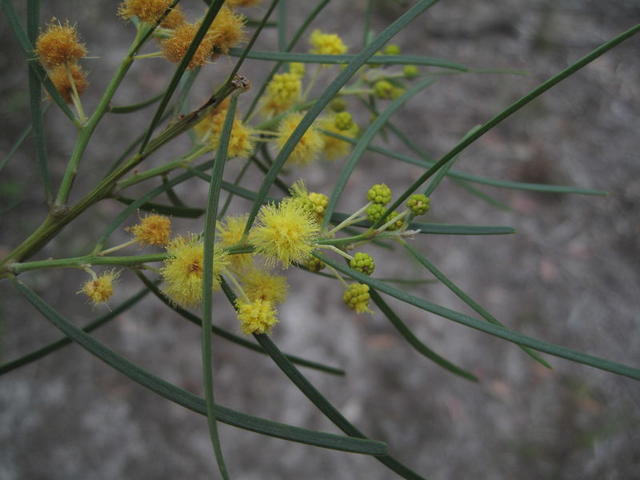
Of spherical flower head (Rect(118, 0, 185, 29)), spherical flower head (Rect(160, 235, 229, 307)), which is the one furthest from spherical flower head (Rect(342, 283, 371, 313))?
spherical flower head (Rect(118, 0, 185, 29))

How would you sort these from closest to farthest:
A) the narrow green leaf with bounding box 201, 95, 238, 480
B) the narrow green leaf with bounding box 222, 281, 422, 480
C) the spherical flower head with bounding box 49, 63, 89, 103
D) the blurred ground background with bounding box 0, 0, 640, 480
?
1. the narrow green leaf with bounding box 201, 95, 238, 480
2. the narrow green leaf with bounding box 222, 281, 422, 480
3. the spherical flower head with bounding box 49, 63, 89, 103
4. the blurred ground background with bounding box 0, 0, 640, 480

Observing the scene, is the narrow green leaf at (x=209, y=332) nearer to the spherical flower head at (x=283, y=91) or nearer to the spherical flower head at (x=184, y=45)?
the spherical flower head at (x=184, y=45)


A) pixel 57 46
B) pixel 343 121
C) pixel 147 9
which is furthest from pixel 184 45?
pixel 343 121

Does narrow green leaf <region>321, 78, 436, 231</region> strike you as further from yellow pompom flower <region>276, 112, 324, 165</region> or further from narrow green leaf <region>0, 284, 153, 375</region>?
narrow green leaf <region>0, 284, 153, 375</region>

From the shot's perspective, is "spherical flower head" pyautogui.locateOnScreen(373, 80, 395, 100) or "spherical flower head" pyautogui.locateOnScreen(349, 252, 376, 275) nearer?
"spherical flower head" pyautogui.locateOnScreen(349, 252, 376, 275)

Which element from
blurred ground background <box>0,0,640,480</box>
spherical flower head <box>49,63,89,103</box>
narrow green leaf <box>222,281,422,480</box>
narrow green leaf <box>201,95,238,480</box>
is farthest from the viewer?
blurred ground background <box>0,0,640,480</box>

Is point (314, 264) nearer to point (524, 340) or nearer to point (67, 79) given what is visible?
point (524, 340)

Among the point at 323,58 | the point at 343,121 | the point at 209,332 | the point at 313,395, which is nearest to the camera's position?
the point at 209,332
